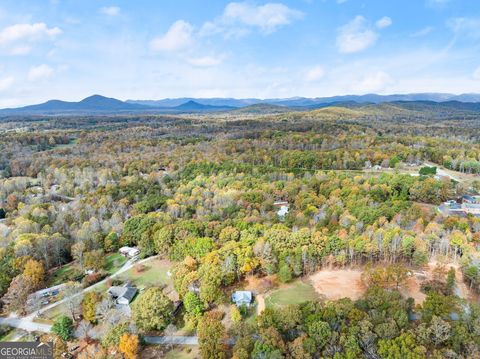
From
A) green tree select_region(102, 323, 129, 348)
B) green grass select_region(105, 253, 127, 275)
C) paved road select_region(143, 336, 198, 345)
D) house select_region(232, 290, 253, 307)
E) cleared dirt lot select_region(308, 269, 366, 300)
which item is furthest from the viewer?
green grass select_region(105, 253, 127, 275)

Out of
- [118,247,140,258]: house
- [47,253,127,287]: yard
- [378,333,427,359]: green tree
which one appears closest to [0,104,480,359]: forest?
[378,333,427,359]: green tree

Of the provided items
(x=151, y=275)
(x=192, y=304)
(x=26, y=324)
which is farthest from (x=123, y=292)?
(x=26, y=324)

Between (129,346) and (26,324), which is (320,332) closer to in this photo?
(129,346)

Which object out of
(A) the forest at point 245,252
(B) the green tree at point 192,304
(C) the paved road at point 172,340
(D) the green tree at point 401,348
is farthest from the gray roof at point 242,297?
(D) the green tree at point 401,348

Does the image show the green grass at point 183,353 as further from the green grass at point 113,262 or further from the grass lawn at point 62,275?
the grass lawn at point 62,275

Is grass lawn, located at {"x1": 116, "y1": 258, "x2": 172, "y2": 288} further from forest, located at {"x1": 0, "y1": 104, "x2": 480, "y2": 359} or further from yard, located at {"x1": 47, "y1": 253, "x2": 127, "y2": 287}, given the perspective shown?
yard, located at {"x1": 47, "y1": 253, "x2": 127, "y2": 287}

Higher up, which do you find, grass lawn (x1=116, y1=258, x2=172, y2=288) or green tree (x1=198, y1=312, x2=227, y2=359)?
green tree (x1=198, y1=312, x2=227, y2=359)

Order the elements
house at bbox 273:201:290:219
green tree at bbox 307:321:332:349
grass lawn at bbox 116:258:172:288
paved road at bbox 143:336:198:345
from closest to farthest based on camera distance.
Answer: green tree at bbox 307:321:332:349
paved road at bbox 143:336:198:345
grass lawn at bbox 116:258:172:288
house at bbox 273:201:290:219
